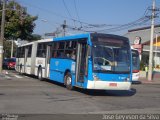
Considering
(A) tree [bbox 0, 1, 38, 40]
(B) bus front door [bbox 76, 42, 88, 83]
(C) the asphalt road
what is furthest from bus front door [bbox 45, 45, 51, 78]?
(A) tree [bbox 0, 1, 38, 40]

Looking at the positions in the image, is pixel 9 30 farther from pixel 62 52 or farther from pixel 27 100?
pixel 27 100

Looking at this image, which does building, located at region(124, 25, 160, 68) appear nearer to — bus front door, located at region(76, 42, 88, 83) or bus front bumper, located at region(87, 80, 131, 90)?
bus front door, located at region(76, 42, 88, 83)

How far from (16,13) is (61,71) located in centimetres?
2494

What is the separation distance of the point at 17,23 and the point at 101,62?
28.3m

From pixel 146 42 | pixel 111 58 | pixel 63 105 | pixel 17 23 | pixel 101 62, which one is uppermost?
pixel 17 23

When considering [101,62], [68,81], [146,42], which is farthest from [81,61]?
[146,42]

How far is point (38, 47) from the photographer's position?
1141 inches

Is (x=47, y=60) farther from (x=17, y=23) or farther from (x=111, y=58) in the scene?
(x=17, y=23)

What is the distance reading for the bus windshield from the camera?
18688mm

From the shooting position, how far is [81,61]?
1994 cm

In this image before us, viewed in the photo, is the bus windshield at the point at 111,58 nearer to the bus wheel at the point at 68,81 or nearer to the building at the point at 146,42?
the bus wheel at the point at 68,81

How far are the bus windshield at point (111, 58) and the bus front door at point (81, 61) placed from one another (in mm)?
782

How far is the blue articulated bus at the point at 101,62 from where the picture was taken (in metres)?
18.7

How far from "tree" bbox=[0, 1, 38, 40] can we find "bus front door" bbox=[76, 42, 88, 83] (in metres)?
25.0
